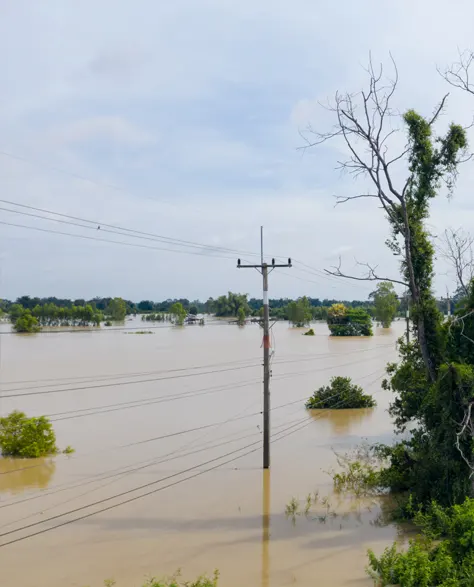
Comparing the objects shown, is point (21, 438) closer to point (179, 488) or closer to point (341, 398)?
point (179, 488)

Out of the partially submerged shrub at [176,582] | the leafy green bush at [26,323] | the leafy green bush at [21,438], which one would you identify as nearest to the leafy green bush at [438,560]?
the partially submerged shrub at [176,582]

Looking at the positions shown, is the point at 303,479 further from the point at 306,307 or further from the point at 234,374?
the point at 306,307

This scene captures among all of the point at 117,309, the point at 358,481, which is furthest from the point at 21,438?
the point at 117,309

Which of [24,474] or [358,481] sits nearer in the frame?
[358,481]

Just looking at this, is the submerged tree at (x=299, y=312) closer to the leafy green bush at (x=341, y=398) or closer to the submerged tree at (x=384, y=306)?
the submerged tree at (x=384, y=306)

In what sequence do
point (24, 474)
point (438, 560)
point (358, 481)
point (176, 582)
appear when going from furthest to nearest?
point (24, 474), point (358, 481), point (176, 582), point (438, 560)

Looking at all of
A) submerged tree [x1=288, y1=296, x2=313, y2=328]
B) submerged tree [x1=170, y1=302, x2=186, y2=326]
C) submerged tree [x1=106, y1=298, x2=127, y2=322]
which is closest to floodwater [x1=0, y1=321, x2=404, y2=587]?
submerged tree [x1=106, y1=298, x2=127, y2=322]
